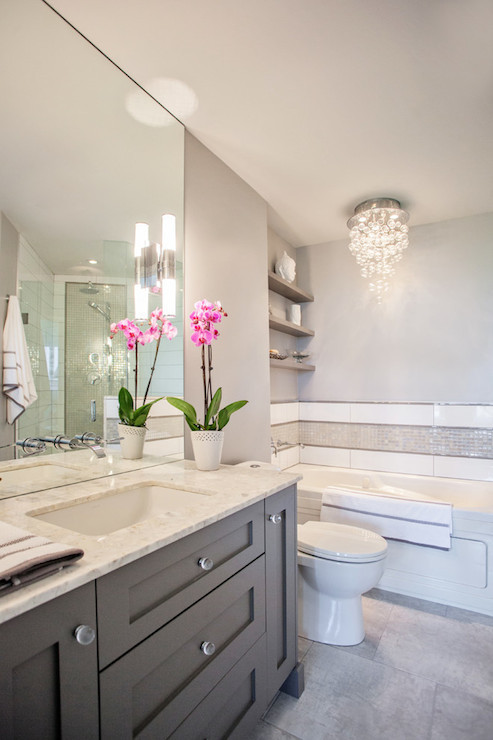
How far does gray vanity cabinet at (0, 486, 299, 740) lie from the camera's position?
703 millimetres

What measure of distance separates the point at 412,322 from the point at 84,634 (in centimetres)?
313

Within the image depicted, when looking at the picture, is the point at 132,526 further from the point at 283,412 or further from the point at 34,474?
the point at 283,412

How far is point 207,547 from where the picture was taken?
43.9 inches

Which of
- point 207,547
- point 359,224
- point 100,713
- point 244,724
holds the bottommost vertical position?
point 244,724

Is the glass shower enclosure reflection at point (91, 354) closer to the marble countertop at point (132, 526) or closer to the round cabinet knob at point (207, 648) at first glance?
the marble countertop at point (132, 526)

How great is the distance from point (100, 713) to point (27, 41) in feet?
6.20

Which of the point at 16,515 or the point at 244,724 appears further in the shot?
the point at 244,724

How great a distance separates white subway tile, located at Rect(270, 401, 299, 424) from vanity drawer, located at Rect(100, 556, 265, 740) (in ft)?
6.37

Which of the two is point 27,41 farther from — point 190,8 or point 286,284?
point 286,284

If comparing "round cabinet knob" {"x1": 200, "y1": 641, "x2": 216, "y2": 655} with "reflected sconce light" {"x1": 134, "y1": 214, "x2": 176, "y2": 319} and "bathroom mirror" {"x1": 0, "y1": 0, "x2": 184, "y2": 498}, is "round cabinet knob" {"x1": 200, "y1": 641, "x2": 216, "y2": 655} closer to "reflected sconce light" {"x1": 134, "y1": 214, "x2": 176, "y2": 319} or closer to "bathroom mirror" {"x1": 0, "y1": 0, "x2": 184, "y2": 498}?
"bathroom mirror" {"x1": 0, "y1": 0, "x2": 184, "y2": 498}

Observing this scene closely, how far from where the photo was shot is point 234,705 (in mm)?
1222

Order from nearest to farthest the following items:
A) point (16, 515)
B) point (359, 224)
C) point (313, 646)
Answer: point (16, 515), point (313, 646), point (359, 224)

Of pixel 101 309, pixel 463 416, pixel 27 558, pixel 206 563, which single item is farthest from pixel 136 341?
pixel 463 416

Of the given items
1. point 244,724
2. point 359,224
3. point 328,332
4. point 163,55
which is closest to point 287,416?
point 328,332
